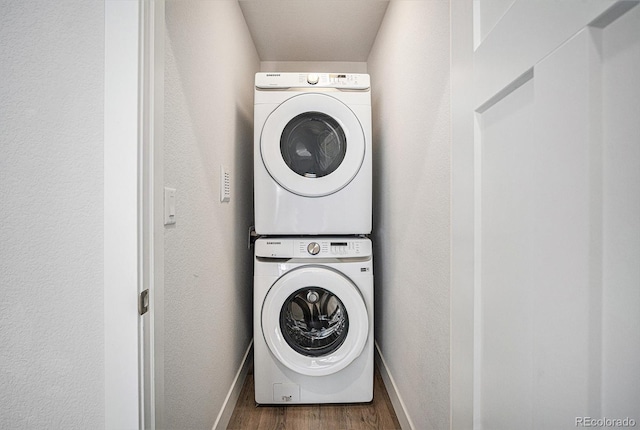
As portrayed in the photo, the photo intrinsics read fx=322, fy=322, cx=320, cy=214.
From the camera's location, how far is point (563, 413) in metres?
0.38

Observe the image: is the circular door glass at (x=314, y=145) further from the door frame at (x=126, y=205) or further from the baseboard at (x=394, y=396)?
the baseboard at (x=394, y=396)

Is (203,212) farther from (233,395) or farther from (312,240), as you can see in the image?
(233,395)

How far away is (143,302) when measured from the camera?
710mm

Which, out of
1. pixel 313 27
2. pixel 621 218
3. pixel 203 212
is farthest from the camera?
pixel 313 27

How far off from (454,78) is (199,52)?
1.00 metres

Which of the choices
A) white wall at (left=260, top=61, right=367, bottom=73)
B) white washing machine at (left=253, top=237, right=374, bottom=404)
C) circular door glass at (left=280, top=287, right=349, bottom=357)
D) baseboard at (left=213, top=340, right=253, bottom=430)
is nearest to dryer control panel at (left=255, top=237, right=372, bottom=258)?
white washing machine at (left=253, top=237, right=374, bottom=404)

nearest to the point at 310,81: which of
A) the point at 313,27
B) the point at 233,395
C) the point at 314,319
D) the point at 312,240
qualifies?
the point at 313,27

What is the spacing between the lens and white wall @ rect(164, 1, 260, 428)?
1.00m

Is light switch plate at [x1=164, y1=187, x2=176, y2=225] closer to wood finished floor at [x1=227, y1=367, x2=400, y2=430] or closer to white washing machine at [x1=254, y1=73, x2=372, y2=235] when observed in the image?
white washing machine at [x1=254, y1=73, x2=372, y2=235]

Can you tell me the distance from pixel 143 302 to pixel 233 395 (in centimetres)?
124

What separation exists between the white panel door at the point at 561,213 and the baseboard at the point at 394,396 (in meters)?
1.11

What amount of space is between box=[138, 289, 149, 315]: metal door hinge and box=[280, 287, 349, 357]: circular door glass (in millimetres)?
1054

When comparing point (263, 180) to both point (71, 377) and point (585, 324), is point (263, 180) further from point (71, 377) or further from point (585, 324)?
point (585, 324)

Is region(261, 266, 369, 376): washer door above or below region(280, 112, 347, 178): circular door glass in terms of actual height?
below
